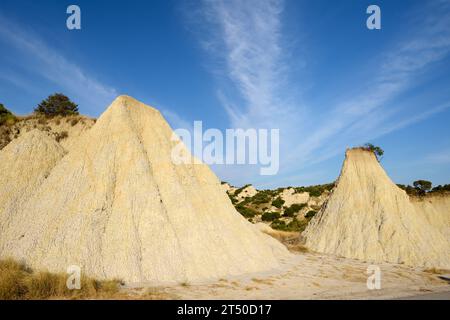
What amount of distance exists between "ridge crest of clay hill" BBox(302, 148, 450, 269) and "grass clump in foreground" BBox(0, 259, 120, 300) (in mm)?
19812

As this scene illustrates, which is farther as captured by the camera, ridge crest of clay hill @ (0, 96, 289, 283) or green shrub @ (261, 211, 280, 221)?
green shrub @ (261, 211, 280, 221)

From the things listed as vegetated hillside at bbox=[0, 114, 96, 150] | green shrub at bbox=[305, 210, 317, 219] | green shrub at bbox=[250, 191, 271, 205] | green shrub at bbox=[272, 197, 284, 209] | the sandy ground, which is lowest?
the sandy ground

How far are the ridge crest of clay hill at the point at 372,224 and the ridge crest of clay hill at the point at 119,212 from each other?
34.5 ft

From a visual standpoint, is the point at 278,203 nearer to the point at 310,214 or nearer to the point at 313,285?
the point at 310,214

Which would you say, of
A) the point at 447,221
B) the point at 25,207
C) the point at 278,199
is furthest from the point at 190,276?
the point at 278,199

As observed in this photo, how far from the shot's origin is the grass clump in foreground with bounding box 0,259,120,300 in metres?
9.11

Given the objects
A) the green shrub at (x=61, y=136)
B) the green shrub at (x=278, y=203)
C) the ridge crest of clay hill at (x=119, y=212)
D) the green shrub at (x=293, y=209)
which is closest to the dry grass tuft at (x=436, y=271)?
the ridge crest of clay hill at (x=119, y=212)

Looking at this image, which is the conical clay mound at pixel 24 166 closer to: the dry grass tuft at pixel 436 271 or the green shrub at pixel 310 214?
the dry grass tuft at pixel 436 271

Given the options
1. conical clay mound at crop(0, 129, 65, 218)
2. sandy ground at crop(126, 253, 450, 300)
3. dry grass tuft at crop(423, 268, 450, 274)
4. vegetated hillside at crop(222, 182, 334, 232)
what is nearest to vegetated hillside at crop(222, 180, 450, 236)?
vegetated hillside at crop(222, 182, 334, 232)

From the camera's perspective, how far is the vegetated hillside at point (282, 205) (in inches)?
1994

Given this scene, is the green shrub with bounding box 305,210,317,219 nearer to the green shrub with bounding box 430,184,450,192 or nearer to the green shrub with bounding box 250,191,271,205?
the green shrub with bounding box 250,191,271,205

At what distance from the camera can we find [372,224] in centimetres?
2580

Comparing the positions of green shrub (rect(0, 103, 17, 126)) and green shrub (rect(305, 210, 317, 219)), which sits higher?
green shrub (rect(0, 103, 17, 126))

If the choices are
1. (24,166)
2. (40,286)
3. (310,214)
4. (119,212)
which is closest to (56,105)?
(24,166)
